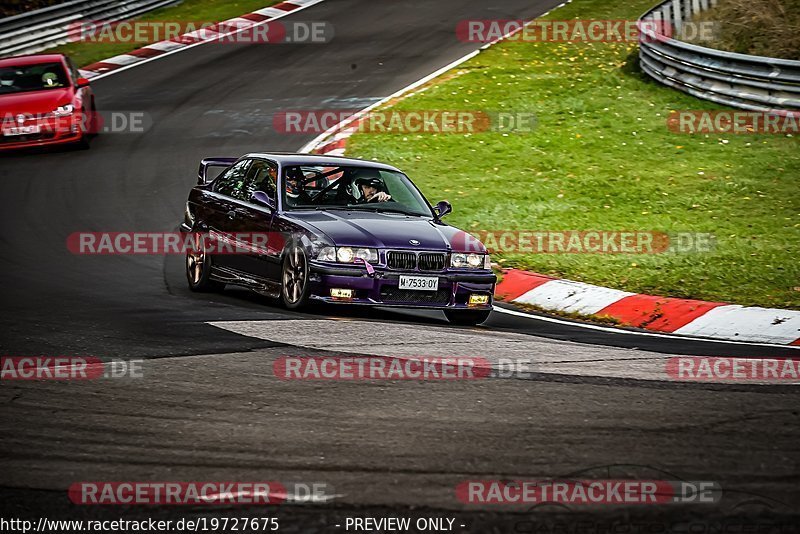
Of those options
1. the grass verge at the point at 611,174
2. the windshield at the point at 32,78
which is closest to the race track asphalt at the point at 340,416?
the grass verge at the point at 611,174

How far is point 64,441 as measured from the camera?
18.4 feet

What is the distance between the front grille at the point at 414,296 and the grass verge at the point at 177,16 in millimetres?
17763

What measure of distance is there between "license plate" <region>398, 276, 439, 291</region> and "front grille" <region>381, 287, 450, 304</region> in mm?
35

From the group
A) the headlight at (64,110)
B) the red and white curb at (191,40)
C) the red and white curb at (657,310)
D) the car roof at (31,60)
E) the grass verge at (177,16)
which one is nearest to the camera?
the red and white curb at (657,310)

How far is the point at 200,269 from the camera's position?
12.0 m

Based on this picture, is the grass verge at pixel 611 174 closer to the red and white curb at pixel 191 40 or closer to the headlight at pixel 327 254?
the headlight at pixel 327 254

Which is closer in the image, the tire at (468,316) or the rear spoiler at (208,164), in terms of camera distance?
the tire at (468,316)

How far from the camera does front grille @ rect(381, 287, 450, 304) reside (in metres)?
10.2

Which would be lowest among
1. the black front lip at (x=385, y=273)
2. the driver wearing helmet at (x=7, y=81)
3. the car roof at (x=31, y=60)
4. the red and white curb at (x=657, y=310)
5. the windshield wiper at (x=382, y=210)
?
the red and white curb at (x=657, y=310)

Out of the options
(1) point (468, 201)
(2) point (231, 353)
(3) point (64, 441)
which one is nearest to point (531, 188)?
(1) point (468, 201)

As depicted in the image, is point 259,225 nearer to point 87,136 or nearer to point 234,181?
point 234,181

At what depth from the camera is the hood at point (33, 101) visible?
744 inches

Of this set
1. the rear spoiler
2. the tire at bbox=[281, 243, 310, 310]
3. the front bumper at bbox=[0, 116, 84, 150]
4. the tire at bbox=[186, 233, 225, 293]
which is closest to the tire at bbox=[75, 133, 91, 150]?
the front bumper at bbox=[0, 116, 84, 150]

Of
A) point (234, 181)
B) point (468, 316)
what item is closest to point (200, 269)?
point (234, 181)
